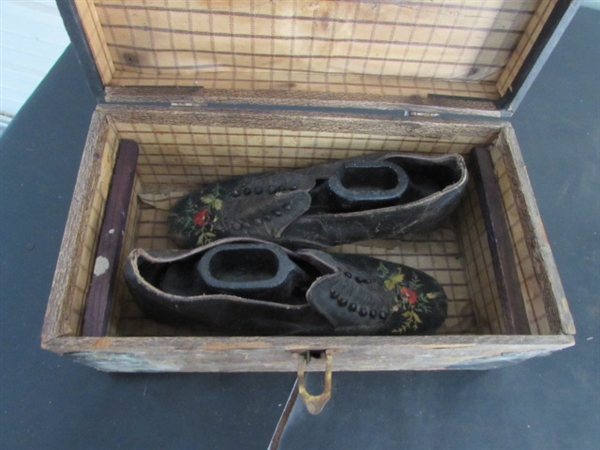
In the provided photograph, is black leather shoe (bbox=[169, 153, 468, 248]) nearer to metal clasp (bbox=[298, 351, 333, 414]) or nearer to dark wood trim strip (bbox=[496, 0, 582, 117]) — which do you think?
dark wood trim strip (bbox=[496, 0, 582, 117])

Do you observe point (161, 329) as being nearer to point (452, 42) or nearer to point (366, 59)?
point (366, 59)

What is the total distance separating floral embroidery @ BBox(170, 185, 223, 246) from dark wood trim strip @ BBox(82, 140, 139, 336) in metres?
0.12

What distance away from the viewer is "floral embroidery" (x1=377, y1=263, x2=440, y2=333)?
0.92 m

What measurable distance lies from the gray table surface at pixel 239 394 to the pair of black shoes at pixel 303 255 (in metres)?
0.13

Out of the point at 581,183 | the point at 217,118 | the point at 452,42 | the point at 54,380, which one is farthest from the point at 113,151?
the point at 581,183

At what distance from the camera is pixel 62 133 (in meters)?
1.13

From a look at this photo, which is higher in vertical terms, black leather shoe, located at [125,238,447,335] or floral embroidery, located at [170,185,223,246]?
floral embroidery, located at [170,185,223,246]

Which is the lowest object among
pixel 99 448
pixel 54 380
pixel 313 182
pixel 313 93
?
pixel 99 448

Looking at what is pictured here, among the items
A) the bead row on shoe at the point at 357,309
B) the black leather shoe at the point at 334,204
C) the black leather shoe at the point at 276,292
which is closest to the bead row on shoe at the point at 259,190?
the black leather shoe at the point at 334,204

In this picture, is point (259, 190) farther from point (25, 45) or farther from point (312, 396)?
point (25, 45)

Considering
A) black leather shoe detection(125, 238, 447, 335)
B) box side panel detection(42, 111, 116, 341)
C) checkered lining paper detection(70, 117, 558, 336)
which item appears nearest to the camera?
box side panel detection(42, 111, 116, 341)

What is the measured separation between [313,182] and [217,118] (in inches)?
8.3

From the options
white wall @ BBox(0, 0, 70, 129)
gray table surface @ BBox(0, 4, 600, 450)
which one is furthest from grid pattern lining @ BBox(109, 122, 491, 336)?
white wall @ BBox(0, 0, 70, 129)

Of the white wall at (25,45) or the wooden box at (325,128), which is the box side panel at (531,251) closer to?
the wooden box at (325,128)
